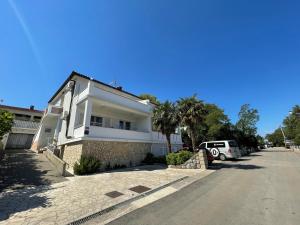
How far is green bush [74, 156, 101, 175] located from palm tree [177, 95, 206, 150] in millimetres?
9561

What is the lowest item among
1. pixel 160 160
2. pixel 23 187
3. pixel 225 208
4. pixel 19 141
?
pixel 225 208

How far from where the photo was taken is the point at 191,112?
17.2 m

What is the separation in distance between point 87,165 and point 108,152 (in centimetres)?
237

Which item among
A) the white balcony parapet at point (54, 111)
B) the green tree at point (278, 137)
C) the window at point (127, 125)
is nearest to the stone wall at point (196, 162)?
the window at point (127, 125)

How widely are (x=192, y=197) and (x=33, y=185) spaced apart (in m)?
8.26

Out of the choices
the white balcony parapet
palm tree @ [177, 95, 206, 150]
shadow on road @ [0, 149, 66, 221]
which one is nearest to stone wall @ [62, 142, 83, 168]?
shadow on road @ [0, 149, 66, 221]

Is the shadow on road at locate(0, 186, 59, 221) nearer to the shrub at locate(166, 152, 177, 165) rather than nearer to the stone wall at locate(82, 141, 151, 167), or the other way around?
the stone wall at locate(82, 141, 151, 167)

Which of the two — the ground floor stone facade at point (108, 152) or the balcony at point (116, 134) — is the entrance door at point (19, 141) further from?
the balcony at point (116, 134)

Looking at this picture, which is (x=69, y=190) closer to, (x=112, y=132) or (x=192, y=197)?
(x=192, y=197)

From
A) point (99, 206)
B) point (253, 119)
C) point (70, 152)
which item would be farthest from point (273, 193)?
point (253, 119)

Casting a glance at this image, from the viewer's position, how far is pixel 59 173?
37.4 feet

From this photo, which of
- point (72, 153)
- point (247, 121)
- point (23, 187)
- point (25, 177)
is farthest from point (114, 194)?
point (247, 121)

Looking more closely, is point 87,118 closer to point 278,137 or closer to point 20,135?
point 20,135

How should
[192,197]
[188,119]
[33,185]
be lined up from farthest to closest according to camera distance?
[188,119]
[33,185]
[192,197]
